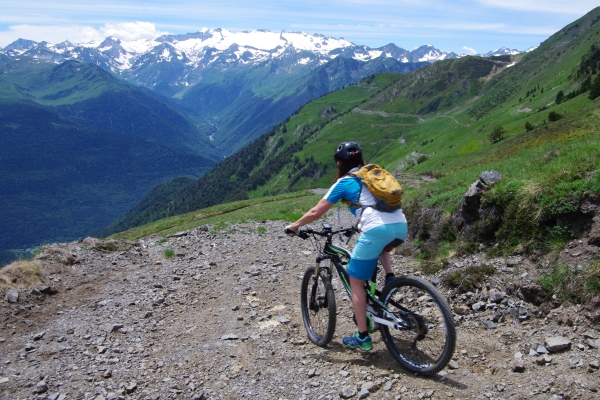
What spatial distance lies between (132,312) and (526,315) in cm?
984

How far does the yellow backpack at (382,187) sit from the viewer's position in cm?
638

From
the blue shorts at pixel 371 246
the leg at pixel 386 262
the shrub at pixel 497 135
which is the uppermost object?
the shrub at pixel 497 135

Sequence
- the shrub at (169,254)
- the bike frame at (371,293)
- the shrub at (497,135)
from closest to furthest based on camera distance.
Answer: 1. the bike frame at (371,293)
2. the shrub at (169,254)
3. the shrub at (497,135)

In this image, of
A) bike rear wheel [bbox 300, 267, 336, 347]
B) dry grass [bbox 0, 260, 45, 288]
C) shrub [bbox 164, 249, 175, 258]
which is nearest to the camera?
bike rear wheel [bbox 300, 267, 336, 347]

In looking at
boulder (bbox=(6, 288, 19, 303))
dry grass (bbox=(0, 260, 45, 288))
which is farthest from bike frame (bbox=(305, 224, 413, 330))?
dry grass (bbox=(0, 260, 45, 288))

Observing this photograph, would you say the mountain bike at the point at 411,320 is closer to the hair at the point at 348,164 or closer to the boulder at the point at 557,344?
the hair at the point at 348,164

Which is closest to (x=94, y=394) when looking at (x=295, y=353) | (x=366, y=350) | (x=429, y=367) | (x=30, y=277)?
(x=295, y=353)

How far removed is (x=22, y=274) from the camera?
1285cm

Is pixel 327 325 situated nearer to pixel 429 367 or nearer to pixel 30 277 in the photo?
pixel 429 367

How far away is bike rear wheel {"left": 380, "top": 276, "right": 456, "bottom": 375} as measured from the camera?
20.2 feet

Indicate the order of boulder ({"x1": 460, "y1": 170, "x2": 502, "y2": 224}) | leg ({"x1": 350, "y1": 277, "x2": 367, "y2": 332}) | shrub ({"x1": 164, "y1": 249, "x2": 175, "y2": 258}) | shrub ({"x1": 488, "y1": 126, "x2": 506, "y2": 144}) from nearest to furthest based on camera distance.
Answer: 1. leg ({"x1": 350, "y1": 277, "x2": 367, "y2": 332})
2. boulder ({"x1": 460, "y1": 170, "x2": 502, "y2": 224})
3. shrub ({"x1": 164, "y1": 249, "x2": 175, "y2": 258})
4. shrub ({"x1": 488, "y1": 126, "x2": 506, "y2": 144})

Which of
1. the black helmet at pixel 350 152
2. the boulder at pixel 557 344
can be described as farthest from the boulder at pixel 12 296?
the boulder at pixel 557 344

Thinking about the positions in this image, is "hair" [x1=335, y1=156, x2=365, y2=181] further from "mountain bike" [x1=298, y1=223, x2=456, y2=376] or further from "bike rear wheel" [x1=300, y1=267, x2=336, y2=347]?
"bike rear wheel" [x1=300, y1=267, x2=336, y2=347]

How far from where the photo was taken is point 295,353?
818 cm
